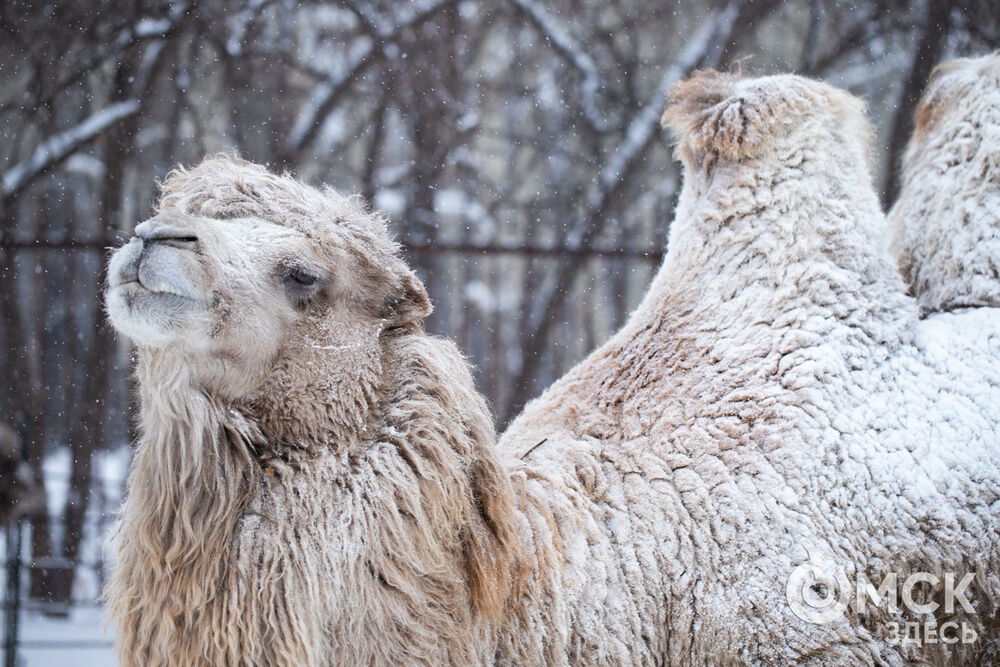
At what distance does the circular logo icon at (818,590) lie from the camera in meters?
2.44

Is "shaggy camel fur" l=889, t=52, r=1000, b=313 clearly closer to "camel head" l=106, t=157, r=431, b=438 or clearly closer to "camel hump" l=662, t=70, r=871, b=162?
"camel hump" l=662, t=70, r=871, b=162

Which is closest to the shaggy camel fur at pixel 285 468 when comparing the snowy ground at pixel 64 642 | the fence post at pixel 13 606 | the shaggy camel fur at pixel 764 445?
the shaggy camel fur at pixel 764 445

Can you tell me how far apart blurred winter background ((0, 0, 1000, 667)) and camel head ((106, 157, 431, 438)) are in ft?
13.2

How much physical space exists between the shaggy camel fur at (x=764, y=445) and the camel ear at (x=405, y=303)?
60 cm

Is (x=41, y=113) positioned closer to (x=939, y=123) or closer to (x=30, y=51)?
(x=30, y=51)

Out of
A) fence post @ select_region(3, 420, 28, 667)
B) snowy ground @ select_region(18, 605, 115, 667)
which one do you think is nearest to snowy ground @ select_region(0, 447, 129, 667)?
snowy ground @ select_region(18, 605, 115, 667)

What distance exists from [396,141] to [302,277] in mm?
6204

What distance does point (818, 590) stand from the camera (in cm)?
246

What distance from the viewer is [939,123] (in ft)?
12.1

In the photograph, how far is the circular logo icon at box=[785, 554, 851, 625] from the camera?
244cm

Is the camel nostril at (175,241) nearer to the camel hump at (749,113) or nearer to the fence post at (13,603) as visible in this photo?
the camel hump at (749,113)

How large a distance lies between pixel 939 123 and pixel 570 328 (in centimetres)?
441

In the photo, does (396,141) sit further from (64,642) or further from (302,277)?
(302,277)

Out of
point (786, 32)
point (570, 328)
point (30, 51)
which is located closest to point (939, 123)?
point (570, 328)
